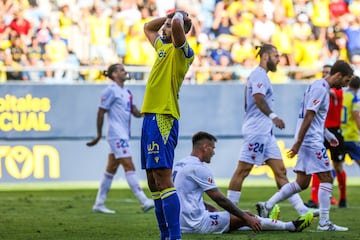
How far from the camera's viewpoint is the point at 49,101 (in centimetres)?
2102

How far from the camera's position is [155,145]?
29.4ft

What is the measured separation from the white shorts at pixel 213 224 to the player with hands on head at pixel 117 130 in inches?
151

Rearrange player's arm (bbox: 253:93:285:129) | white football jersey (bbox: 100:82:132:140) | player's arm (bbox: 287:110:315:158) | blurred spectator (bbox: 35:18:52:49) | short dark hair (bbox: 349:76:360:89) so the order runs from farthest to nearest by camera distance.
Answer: blurred spectator (bbox: 35:18:52:49)
short dark hair (bbox: 349:76:360:89)
white football jersey (bbox: 100:82:132:140)
player's arm (bbox: 253:93:285:129)
player's arm (bbox: 287:110:315:158)

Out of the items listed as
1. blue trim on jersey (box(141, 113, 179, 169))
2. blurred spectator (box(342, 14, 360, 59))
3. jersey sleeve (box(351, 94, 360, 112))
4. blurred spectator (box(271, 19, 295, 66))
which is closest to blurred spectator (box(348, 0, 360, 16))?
blurred spectator (box(342, 14, 360, 59))

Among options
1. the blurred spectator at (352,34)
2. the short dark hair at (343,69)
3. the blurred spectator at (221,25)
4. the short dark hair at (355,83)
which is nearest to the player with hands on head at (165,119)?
the short dark hair at (343,69)

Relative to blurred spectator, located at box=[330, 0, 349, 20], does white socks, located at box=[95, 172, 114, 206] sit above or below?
below

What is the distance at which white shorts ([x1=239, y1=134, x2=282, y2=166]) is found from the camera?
13180 mm

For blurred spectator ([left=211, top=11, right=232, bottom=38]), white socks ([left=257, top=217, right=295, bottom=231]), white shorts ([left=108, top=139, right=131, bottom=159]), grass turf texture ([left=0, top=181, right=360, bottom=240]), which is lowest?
grass turf texture ([left=0, top=181, right=360, bottom=240])

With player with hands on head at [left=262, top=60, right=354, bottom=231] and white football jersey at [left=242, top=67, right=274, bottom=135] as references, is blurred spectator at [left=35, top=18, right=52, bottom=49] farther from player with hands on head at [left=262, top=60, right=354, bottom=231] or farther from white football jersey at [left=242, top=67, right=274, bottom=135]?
player with hands on head at [left=262, top=60, right=354, bottom=231]

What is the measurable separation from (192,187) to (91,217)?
347 cm

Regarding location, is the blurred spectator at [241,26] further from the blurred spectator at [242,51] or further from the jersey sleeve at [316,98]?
the jersey sleeve at [316,98]

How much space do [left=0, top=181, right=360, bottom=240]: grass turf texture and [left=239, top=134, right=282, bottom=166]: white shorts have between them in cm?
96

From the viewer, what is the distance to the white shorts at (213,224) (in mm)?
10969

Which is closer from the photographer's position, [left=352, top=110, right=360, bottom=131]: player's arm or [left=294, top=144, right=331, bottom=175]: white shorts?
[left=294, top=144, right=331, bottom=175]: white shorts
